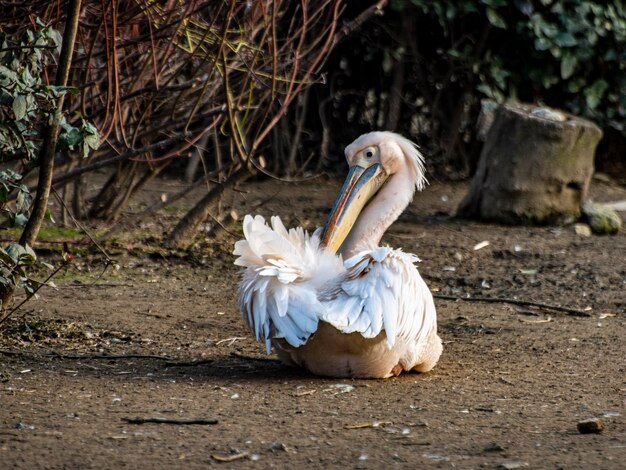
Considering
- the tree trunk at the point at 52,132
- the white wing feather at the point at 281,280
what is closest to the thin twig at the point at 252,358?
the white wing feather at the point at 281,280

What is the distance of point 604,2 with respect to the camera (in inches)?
359

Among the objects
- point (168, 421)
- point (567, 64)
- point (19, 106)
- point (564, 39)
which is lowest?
point (168, 421)

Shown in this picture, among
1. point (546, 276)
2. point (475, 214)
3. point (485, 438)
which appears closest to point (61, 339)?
point (485, 438)

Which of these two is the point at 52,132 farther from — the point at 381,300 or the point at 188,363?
the point at 381,300

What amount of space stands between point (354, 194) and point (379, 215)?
0.18m

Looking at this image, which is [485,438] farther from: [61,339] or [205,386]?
[61,339]

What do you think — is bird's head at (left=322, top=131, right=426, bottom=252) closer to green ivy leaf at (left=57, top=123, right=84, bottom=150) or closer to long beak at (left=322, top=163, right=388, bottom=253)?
long beak at (left=322, top=163, right=388, bottom=253)

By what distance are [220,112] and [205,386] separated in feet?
6.99

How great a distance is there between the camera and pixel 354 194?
4.77 m

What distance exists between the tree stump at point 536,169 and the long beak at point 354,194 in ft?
10.9

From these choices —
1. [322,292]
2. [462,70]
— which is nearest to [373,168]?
[322,292]

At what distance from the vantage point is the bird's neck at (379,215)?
4.63 m

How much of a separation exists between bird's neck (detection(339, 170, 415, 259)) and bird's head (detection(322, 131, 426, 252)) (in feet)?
0.10

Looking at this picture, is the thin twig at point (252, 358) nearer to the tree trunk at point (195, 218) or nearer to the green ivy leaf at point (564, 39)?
the tree trunk at point (195, 218)
